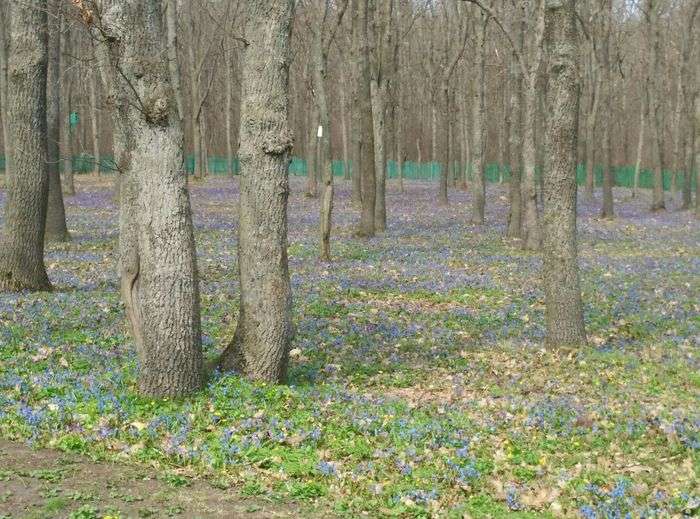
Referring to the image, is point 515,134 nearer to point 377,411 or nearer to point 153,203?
point 377,411

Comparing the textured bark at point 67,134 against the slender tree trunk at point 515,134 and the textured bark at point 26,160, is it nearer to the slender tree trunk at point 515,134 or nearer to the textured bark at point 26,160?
the slender tree trunk at point 515,134

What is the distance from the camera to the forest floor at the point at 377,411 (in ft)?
19.7

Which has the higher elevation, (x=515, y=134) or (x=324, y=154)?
(x=515, y=134)

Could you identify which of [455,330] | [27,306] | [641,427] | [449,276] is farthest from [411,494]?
[449,276]

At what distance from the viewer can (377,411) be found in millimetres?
7789

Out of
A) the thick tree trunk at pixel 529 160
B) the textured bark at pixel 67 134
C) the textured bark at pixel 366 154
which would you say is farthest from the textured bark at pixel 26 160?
the textured bark at pixel 67 134

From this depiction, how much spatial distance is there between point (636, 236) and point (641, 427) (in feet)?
63.7

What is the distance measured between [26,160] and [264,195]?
7335mm

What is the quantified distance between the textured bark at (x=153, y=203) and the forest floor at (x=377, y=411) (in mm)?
454

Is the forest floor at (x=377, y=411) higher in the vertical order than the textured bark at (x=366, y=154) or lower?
lower

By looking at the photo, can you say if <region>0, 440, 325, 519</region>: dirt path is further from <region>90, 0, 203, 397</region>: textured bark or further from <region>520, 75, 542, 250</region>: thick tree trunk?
<region>520, 75, 542, 250</region>: thick tree trunk

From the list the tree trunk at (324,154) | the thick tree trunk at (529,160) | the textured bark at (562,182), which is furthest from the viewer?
the thick tree trunk at (529,160)

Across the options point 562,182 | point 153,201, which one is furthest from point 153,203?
point 562,182

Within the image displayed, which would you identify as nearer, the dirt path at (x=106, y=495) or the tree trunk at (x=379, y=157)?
the dirt path at (x=106, y=495)
